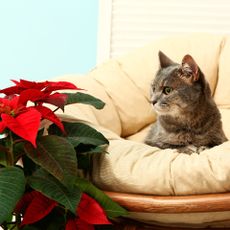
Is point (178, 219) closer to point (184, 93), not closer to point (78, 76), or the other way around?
point (184, 93)

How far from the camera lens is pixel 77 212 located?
1248 mm

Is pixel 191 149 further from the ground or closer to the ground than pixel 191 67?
closer to the ground

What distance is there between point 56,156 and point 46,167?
4 centimetres

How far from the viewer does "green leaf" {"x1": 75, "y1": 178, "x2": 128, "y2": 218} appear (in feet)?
4.07

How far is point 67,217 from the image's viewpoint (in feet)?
4.23

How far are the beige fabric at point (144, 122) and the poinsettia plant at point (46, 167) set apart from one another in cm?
7

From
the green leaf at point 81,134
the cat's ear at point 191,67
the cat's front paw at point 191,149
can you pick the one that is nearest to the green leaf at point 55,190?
the green leaf at point 81,134

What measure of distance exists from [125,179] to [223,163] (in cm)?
26

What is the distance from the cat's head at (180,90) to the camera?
60.3 inches

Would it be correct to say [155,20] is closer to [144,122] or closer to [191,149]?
[144,122]

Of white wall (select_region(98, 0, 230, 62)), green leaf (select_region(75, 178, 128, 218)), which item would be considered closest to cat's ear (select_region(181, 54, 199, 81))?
green leaf (select_region(75, 178, 128, 218))

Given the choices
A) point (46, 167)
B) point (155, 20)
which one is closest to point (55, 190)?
point (46, 167)

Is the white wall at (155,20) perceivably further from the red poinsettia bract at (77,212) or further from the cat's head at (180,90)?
the red poinsettia bract at (77,212)

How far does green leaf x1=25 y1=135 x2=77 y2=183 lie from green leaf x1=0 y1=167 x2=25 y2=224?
0.20 feet
